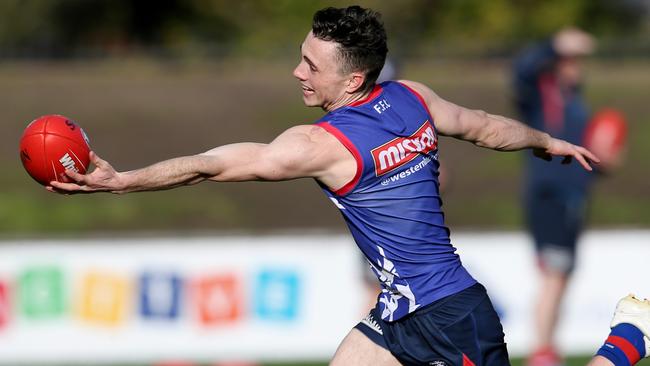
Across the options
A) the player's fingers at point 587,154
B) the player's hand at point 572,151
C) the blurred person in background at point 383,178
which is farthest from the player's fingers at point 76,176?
the player's fingers at point 587,154

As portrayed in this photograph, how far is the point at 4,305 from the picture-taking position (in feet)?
29.8

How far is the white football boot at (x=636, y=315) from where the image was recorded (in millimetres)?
5094

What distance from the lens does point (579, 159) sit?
5.24 metres

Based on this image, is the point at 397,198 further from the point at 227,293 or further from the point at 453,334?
the point at 227,293

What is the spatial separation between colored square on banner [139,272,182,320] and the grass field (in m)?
9.51

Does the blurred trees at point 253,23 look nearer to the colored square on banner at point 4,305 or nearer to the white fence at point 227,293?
the white fence at point 227,293

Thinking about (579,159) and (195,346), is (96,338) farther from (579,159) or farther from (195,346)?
(579,159)

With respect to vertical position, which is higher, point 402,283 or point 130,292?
point 402,283

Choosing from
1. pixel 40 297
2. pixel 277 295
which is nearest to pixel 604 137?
pixel 277 295

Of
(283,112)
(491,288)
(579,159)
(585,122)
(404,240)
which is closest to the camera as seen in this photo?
(404,240)

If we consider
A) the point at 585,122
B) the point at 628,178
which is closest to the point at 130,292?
the point at 585,122

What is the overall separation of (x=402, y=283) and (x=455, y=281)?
0.74 feet

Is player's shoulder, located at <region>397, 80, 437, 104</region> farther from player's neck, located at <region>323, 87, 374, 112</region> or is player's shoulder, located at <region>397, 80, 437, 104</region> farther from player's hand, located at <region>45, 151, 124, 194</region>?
player's hand, located at <region>45, 151, 124, 194</region>

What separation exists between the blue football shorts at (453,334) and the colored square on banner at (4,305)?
5072mm
